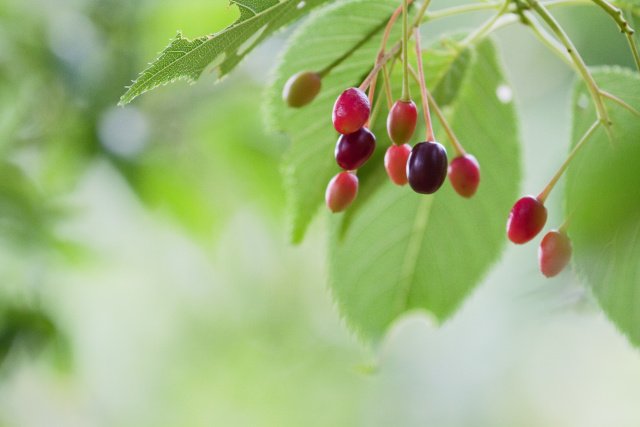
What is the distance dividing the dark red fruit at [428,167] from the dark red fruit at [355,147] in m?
0.03

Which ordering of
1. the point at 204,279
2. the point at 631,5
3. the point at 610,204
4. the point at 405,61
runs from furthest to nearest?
the point at 204,279
the point at 631,5
the point at 405,61
the point at 610,204

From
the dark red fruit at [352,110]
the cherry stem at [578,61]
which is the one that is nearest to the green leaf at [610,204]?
the cherry stem at [578,61]

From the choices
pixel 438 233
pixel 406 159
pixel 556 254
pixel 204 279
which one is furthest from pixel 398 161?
pixel 204 279

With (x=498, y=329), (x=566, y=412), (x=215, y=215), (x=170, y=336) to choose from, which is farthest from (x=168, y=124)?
(x=566, y=412)

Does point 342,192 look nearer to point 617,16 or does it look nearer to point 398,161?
point 398,161

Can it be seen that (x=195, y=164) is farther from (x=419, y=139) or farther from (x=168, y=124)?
(x=419, y=139)

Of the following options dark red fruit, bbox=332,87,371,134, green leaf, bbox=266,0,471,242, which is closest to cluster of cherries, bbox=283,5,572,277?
dark red fruit, bbox=332,87,371,134

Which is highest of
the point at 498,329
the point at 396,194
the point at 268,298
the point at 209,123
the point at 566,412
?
the point at 209,123

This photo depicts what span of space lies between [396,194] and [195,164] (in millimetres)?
646

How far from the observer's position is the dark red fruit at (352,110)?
13.6 inches

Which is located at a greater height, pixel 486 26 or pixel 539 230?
pixel 486 26

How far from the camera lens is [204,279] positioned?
8.70 feet

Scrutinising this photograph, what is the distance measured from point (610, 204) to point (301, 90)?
0.23 metres

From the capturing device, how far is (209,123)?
115cm
